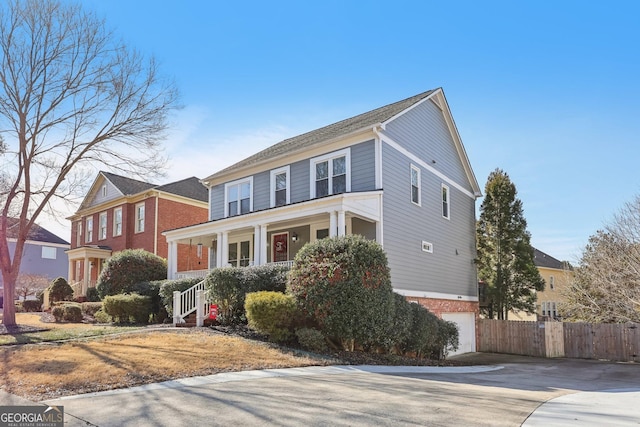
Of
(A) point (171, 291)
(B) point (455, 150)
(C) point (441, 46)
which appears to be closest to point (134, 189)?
(A) point (171, 291)

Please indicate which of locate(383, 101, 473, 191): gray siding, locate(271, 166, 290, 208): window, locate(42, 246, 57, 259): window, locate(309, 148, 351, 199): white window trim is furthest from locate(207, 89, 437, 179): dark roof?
locate(42, 246, 57, 259): window

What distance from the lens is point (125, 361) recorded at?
30.8ft

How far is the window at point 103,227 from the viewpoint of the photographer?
31203mm

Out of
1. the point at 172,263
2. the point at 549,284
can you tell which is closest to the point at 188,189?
the point at 172,263

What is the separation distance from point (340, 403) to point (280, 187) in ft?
45.4

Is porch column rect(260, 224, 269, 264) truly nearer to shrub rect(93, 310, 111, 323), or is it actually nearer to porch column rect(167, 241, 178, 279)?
porch column rect(167, 241, 178, 279)

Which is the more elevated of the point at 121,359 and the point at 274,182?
the point at 274,182

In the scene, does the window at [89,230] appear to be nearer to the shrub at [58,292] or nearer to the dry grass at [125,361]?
the shrub at [58,292]

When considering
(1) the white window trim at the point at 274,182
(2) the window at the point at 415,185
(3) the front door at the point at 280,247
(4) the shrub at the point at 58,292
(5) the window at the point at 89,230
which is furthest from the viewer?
(5) the window at the point at 89,230

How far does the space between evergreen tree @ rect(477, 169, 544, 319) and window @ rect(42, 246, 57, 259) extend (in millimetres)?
40564

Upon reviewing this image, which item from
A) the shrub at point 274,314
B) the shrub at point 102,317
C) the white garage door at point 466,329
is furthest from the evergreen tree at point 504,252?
the shrub at point 102,317

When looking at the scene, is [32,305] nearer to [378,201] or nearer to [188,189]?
[188,189]

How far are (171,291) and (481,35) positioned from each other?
13.6 meters

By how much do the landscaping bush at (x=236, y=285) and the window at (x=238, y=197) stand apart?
19.7 ft
